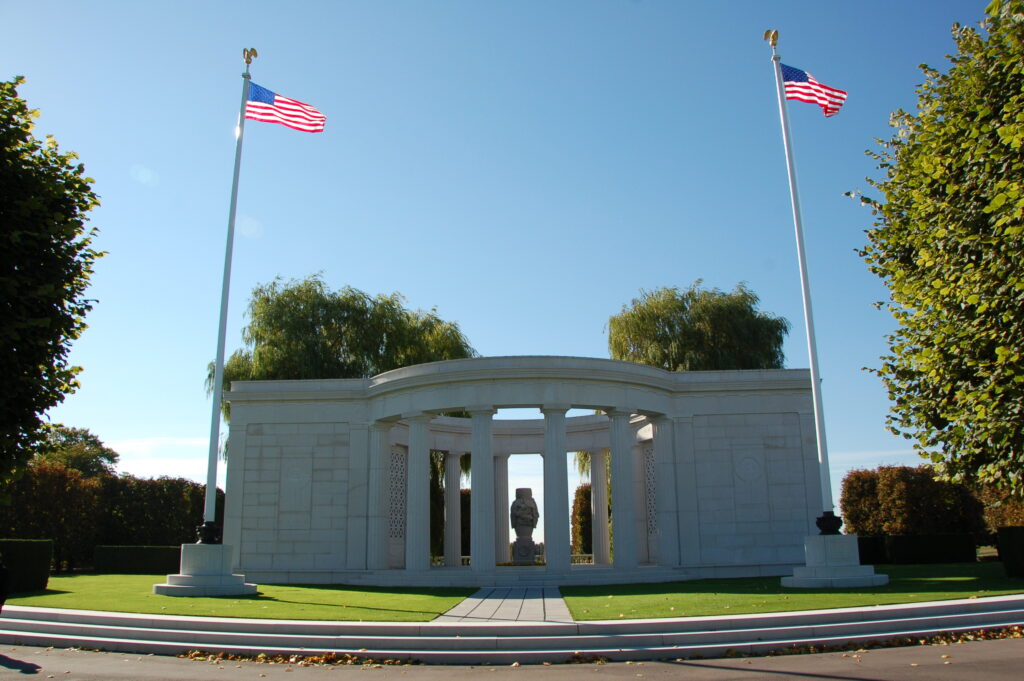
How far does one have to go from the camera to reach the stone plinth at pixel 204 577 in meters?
22.6

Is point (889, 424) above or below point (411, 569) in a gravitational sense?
above

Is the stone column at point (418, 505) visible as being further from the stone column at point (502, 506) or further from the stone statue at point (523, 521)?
the stone statue at point (523, 521)

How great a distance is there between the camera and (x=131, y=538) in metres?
43.6

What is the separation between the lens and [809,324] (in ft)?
74.6

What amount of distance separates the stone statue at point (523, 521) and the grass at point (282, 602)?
507 inches

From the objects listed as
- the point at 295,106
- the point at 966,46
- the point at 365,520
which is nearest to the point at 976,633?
the point at 966,46

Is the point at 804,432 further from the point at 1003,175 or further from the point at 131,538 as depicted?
the point at 131,538

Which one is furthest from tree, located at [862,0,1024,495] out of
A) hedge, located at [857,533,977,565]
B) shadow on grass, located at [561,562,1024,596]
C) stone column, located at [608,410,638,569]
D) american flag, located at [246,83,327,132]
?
hedge, located at [857,533,977,565]

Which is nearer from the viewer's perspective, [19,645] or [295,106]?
[19,645]

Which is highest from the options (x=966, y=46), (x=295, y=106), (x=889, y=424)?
(x=295, y=106)

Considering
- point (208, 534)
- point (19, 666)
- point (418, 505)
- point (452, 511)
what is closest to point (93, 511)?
point (452, 511)

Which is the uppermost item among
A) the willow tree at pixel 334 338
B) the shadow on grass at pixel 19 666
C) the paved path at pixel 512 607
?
the willow tree at pixel 334 338

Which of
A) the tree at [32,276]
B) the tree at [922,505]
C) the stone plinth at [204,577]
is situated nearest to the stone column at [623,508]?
the stone plinth at [204,577]

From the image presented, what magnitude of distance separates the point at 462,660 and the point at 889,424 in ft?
36.5
